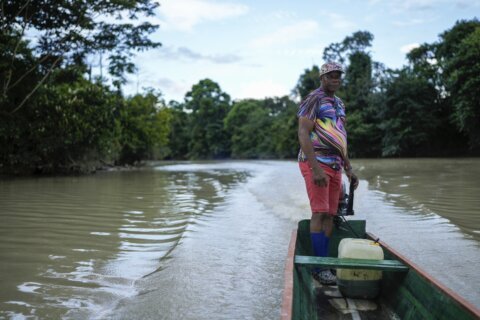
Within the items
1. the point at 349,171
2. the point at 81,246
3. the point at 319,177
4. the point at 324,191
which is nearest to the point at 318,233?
the point at 324,191

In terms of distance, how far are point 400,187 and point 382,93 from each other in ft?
99.5

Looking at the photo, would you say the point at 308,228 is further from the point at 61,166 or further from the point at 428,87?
the point at 428,87

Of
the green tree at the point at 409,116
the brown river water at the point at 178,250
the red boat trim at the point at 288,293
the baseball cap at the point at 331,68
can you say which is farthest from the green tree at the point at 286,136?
the red boat trim at the point at 288,293

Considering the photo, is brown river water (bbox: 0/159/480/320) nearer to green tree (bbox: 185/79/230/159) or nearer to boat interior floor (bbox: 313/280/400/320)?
boat interior floor (bbox: 313/280/400/320)

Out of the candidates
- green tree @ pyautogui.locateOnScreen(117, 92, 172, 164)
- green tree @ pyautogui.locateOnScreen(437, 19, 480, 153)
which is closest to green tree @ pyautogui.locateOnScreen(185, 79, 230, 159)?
green tree @ pyautogui.locateOnScreen(117, 92, 172, 164)

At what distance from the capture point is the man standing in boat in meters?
4.11

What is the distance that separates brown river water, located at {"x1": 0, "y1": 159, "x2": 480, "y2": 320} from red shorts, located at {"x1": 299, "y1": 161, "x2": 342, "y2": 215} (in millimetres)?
920

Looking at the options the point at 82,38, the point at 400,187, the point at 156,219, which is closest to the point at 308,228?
the point at 156,219

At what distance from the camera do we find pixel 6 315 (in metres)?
3.50

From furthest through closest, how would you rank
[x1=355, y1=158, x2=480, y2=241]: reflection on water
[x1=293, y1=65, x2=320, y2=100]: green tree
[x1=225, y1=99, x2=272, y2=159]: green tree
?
[x1=225, y1=99, x2=272, y2=159]: green tree < [x1=293, y1=65, x2=320, y2=100]: green tree < [x1=355, y1=158, x2=480, y2=241]: reflection on water

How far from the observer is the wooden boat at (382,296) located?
2.64 meters

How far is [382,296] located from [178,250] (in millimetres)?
2907

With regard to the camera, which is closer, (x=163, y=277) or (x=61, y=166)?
(x=163, y=277)

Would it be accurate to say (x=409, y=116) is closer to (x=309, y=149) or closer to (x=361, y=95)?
(x=361, y=95)
